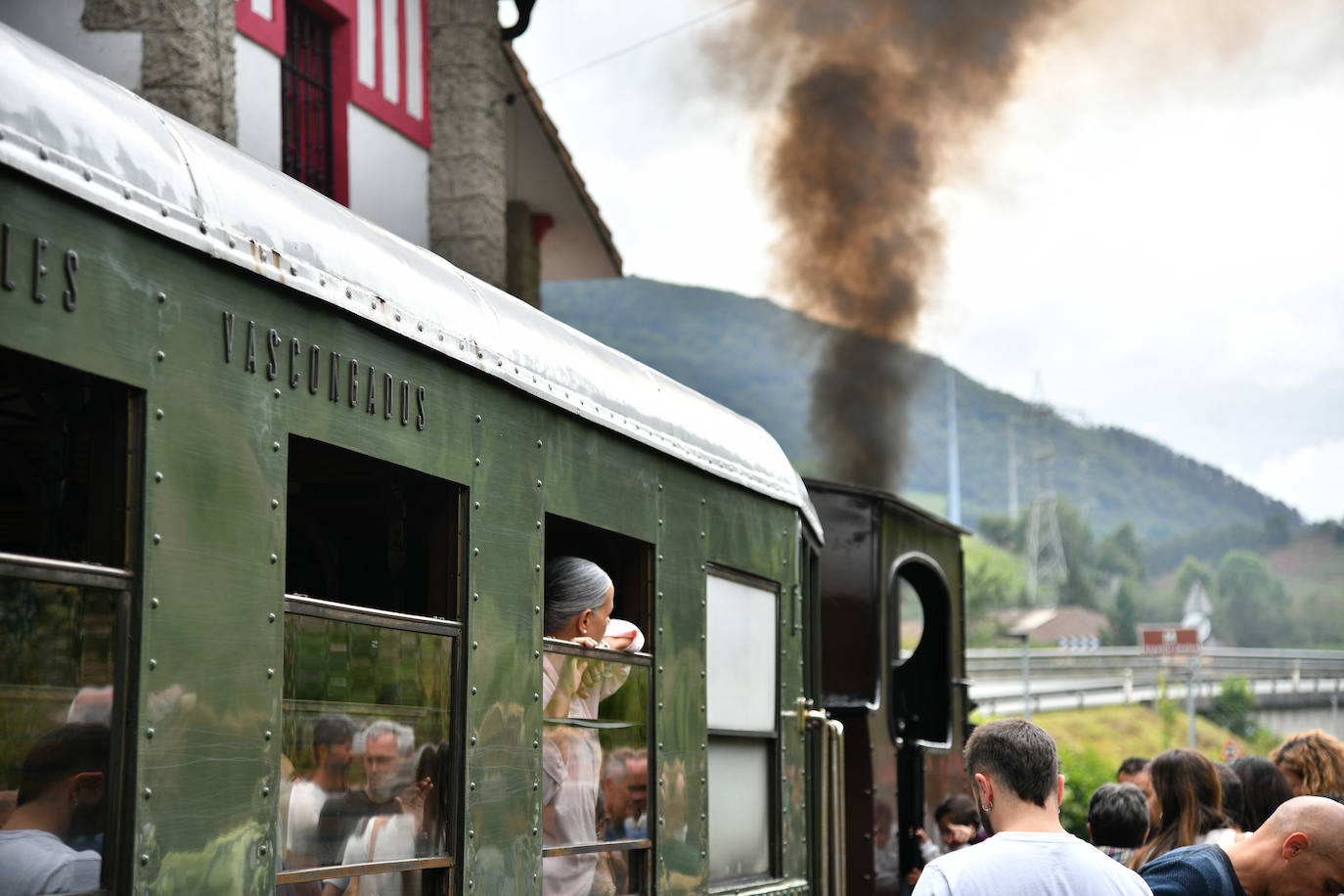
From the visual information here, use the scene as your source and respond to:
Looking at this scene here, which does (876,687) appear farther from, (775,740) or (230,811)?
(230,811)

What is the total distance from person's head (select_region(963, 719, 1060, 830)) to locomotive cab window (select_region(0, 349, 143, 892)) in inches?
65.0

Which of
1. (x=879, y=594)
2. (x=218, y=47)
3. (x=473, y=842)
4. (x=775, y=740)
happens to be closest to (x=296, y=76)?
(x=218, y=47)

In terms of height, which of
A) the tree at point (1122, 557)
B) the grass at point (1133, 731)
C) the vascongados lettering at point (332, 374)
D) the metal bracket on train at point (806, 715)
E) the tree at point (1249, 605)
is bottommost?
the grass at point (1133, 731)

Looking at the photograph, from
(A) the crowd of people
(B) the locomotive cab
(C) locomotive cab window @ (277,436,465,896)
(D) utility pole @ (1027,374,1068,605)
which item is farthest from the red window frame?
(D) utility pole @ (1027,374,1068,605)

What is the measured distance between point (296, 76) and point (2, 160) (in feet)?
25.7

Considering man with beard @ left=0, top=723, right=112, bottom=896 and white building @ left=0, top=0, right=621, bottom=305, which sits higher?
white building @ left=0, top=0, right=621, bottom=305

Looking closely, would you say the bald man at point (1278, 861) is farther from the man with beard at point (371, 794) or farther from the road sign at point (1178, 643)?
the road sign at point (1178, 643)

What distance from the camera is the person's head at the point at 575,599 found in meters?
3.78

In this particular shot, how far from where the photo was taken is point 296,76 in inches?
375

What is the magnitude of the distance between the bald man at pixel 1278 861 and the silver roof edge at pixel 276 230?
176 centimetres

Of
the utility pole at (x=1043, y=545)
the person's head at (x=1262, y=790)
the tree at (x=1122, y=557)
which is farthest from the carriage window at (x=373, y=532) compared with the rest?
the tree at (x=1122, y=557)

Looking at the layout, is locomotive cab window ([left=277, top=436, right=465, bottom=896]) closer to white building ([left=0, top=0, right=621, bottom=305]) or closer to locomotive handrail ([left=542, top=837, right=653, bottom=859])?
locomotive handrail ([left=542, top=837, right=653, bottom=859])

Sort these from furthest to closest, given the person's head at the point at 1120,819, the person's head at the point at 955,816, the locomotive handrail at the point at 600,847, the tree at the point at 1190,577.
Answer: the tree at the point at 1190,577, the person's head at the point at 955,816, the person's head at the point at 1120,819, the locomotive handrail at the point at 600,847

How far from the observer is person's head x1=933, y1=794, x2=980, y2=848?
26.1ft
